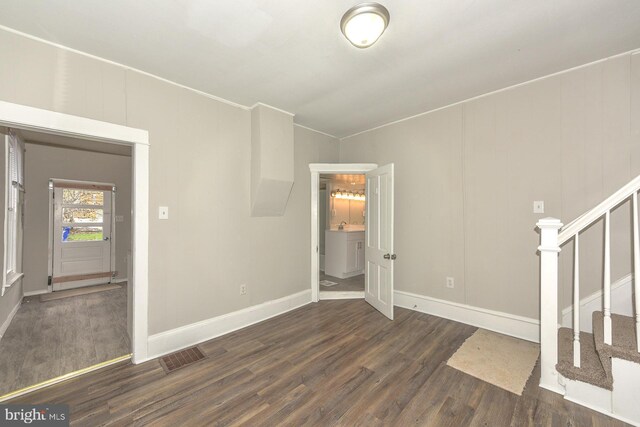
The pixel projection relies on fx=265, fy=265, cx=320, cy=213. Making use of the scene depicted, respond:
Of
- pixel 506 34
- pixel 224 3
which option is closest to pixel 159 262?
pixel 224 3

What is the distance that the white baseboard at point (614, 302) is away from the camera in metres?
2.21

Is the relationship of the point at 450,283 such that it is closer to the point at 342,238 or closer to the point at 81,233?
the point at 342,238

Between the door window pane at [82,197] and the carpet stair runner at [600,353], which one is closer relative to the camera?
the carpet stair runner at [600,353]

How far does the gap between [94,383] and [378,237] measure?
320cm

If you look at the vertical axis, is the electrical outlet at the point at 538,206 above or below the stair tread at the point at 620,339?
above

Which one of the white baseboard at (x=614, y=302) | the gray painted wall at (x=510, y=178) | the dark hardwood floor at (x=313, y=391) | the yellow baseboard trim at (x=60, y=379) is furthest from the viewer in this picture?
the gray painted wall at (x=510, y=178)

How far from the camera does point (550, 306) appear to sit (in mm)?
1983

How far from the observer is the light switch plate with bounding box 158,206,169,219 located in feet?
8.45

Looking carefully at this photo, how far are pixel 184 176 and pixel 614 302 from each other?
4126 millimetres

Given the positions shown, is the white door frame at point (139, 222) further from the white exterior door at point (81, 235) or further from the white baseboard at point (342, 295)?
the white exterior door at point (81, 235)

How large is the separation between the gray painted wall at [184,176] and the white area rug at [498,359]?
2237 millimetres

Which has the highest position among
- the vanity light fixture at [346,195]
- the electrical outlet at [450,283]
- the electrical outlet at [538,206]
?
the vanity light fixture at [346,195]

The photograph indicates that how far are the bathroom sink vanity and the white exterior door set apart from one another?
15.3 feet

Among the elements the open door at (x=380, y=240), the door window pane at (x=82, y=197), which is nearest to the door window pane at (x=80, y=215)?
the door window pane at (x=82, y=197)
